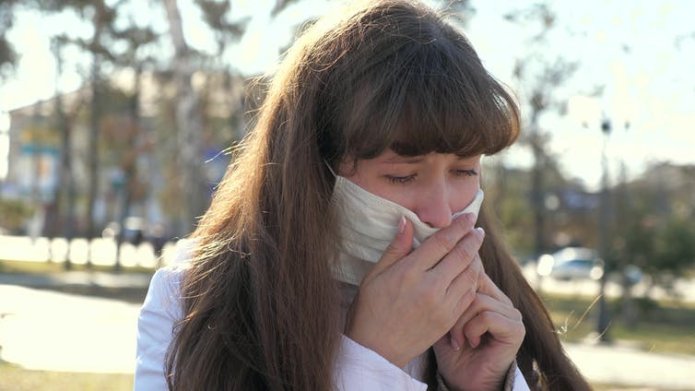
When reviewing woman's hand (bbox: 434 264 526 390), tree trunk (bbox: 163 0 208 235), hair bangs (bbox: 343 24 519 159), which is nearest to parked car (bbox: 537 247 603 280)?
tree trunk (bbox: 163 0 208 235)

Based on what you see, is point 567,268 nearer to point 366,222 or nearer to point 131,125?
point 131,125

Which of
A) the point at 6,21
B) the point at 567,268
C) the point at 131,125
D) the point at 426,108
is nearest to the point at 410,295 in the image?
the point at 426,108

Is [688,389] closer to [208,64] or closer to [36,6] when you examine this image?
[208,64]

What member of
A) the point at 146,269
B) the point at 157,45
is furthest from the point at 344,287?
the point at 146,269

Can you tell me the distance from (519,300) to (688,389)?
38.3 ft

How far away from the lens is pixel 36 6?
2722cm

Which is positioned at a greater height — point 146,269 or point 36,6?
point 36,6

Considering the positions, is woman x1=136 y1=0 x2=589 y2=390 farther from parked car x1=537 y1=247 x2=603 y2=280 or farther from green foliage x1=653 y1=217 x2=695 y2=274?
parked car x1=537 y1=247 x2=603 y2=280

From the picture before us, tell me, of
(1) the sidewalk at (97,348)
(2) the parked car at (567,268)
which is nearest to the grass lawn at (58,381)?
(1) the sidewalk at (97,348)

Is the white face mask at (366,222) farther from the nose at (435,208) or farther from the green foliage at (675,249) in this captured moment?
the green foliage at (675,249)

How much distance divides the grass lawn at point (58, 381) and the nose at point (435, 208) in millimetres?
7350

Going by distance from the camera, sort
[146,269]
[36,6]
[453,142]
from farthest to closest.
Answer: [146,269] < [36,6] < [453,142]

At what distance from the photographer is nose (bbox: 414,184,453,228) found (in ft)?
5.86

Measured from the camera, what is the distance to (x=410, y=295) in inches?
68.6
